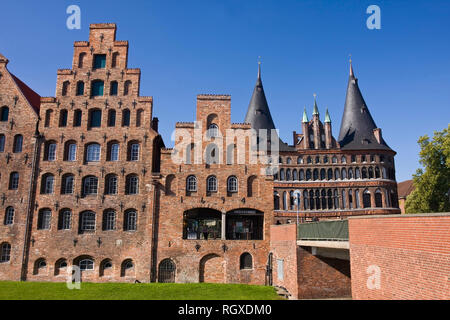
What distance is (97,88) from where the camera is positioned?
26.7 meters

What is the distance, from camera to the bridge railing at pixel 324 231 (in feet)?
47.2

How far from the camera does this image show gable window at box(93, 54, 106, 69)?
27000 millimetres

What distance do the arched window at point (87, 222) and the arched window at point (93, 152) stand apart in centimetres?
397

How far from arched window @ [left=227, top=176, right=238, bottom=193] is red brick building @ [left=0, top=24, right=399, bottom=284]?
0.07 metres

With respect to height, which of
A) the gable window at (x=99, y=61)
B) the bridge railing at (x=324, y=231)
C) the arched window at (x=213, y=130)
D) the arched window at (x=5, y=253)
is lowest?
the arched window at (x=5, y=253)

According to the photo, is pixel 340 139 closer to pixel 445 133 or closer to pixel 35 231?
pixel 445 133

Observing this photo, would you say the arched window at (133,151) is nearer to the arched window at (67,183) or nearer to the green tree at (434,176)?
the arched window at (67,183)

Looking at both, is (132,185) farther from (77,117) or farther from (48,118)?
(48,118)

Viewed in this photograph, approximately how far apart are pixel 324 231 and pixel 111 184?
1606 centimetres

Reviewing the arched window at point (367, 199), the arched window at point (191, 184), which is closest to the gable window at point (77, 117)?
the arched window at point (191, 184)

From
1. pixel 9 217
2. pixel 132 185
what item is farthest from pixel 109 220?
pixel 9 217

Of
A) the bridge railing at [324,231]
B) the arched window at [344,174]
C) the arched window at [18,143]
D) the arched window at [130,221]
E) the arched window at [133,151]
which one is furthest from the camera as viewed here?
the arched window at [344,174]

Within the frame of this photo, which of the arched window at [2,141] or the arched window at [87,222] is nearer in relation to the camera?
the arched window at [87,222]
